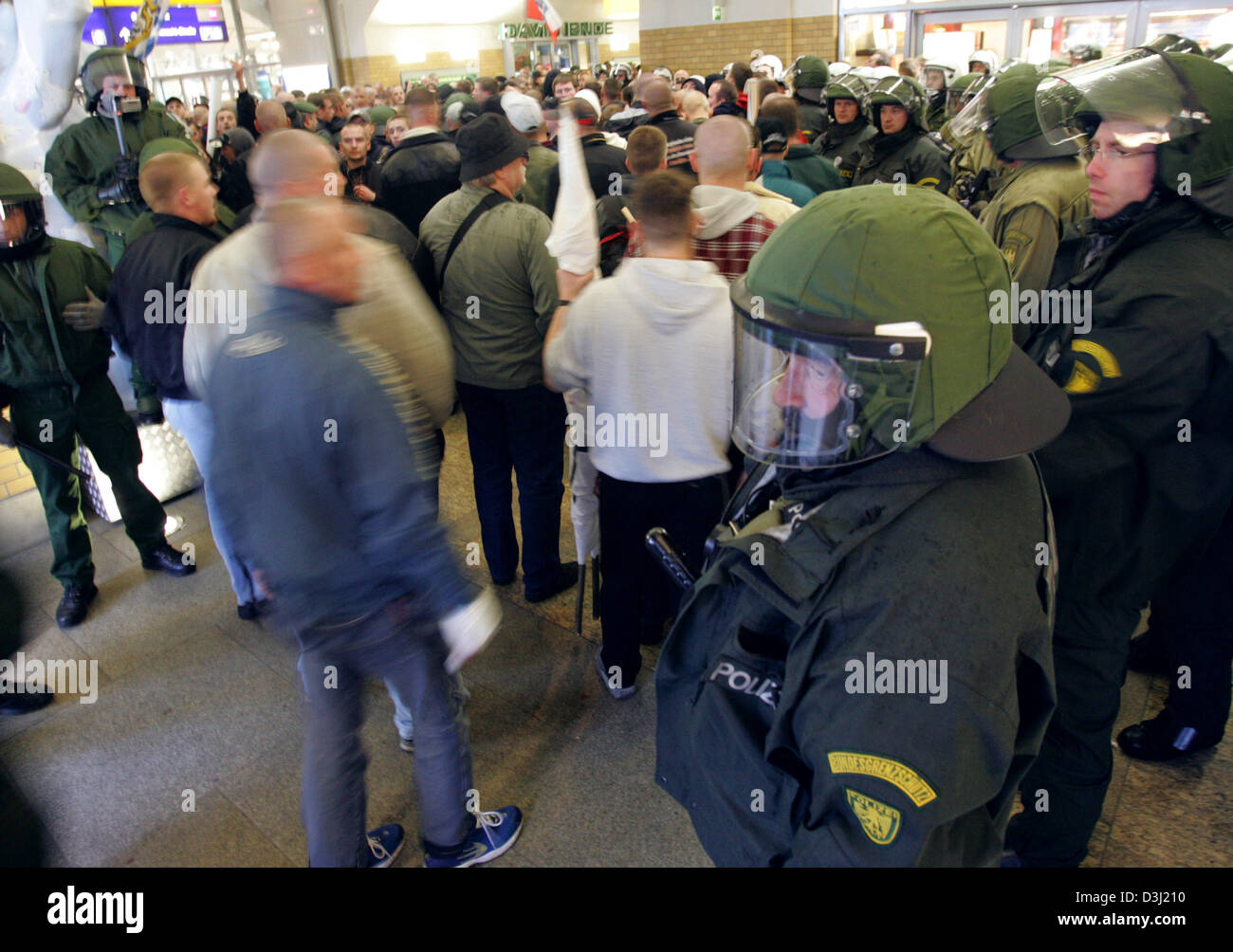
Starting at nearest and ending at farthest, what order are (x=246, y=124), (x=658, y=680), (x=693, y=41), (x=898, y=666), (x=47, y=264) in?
(x=898, y=666), (x=658, y=680), (x=47, y=264), (x=246, y=124), (x=693, y=41)

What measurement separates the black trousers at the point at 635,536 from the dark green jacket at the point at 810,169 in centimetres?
295

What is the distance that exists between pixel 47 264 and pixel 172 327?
Answer: 0.81 m

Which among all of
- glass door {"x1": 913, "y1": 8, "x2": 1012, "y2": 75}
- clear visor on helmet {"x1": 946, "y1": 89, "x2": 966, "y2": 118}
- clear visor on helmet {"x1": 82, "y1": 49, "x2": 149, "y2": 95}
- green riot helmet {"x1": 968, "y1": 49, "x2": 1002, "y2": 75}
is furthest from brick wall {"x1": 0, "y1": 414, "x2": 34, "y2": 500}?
glass door {"x1": 913, "y1": 8, "x2": 1012, "y2": 75}

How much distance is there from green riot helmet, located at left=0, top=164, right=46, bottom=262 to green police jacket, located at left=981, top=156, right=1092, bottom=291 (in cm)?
383

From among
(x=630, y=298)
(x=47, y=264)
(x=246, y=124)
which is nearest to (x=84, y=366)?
(x=47, y=264)

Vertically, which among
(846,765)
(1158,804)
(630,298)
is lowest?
(1158,804)

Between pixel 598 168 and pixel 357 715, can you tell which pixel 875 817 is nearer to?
pixel 357 715

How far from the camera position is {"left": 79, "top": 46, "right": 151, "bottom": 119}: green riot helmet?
4.87 m

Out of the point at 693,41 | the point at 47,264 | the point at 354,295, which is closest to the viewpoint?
the point at 354,295

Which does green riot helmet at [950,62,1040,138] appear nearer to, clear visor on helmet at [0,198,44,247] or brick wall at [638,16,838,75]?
clear visor on helmet at [0,198,44,247]

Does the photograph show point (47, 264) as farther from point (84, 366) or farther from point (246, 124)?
point (246, 124)
